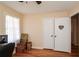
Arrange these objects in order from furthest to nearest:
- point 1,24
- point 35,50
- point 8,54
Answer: point 35,50 < point 1,24 < point 8,54

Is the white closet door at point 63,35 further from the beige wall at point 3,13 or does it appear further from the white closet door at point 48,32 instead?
the beige wall at point 3,13

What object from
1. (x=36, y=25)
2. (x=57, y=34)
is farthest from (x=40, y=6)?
(x=57, y=34)

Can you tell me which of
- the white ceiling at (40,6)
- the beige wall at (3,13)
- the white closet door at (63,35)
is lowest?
the white closet door at (63,35)

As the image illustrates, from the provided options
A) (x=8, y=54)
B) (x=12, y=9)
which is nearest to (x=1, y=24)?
(x=12, y=9)

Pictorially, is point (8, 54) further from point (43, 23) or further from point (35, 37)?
point (43, 23)

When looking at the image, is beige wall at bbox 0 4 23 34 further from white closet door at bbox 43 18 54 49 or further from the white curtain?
white closet door at bbox 43 18 54 49

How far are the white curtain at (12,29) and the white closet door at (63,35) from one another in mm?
759

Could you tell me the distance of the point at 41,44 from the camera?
2.46 meters

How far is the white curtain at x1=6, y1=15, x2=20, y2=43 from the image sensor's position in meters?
2.28

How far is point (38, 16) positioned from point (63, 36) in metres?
0.64

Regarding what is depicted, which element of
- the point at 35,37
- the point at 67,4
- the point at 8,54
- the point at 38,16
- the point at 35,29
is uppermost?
the point at 67,4

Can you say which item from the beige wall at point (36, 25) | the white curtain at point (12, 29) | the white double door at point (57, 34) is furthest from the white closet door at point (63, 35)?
the white curtain at point (12, 29)

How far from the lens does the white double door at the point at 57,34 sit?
2.45 meters

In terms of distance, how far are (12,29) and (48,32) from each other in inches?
27.2
